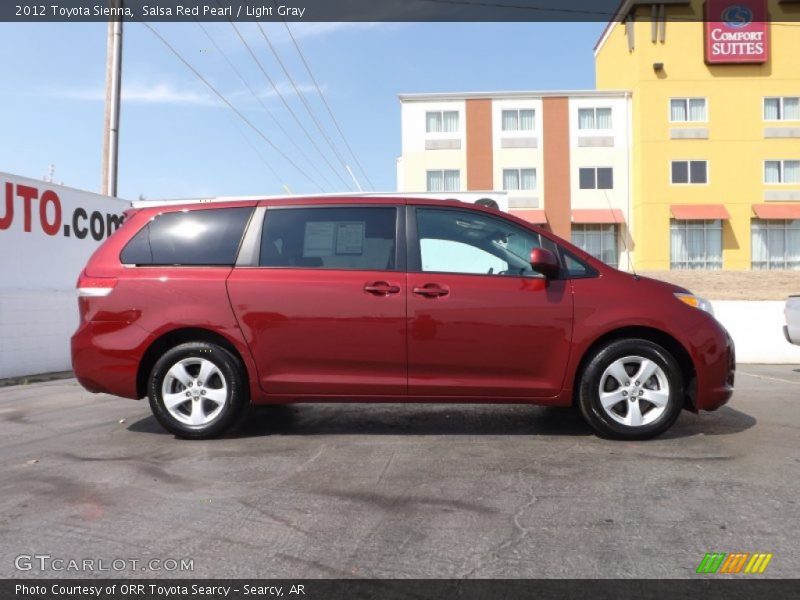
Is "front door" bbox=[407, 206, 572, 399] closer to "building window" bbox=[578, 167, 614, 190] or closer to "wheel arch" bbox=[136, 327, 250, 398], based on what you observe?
"wheel arch" bbox=[136, 327, 250, 398]

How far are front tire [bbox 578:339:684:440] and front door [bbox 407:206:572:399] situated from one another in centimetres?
25

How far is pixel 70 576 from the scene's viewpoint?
9.49ft

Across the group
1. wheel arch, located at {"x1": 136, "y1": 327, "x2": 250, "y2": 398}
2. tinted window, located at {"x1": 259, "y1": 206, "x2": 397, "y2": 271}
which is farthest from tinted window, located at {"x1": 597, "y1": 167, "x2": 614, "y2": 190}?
wheel arch, located at {"x1": 136, "y1": 327, "x2": 250, "y2": 398}

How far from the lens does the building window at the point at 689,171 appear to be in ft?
122

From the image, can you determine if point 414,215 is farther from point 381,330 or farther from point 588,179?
point 588,179

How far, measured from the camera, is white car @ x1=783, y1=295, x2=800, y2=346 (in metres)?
10.6

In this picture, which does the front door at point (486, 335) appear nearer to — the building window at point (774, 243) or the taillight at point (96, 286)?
the taillight at point (96, 286)

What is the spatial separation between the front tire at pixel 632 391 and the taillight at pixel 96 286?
353 centimetres

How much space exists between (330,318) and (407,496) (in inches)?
65.0

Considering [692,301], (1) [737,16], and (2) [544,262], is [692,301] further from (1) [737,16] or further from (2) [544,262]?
(1) [737,16]

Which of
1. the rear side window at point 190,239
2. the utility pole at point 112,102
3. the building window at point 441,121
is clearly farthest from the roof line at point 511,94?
the rear side window at point 190,239

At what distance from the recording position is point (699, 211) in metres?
36.9
